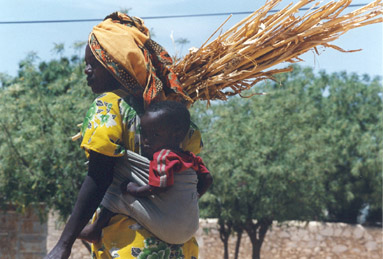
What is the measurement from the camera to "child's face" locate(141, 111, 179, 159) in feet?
7.90

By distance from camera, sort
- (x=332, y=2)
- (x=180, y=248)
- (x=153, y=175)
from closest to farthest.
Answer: (x=153, y=175)
(x=180, y=248)
(x=332, y=2)

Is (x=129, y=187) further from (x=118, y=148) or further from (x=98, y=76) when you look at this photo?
(x=98, y=76)

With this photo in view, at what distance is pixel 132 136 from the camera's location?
251cm

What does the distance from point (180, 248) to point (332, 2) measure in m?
1.31

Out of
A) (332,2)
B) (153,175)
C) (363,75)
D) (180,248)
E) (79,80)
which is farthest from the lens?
(363,75)

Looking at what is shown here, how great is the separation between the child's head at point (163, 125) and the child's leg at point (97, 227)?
308 millimetres

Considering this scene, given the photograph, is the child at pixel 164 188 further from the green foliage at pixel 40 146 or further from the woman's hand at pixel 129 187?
the green foliage at pixel 40 146

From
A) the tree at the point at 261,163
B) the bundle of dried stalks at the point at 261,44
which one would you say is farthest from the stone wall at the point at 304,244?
the bundle of dried stalks at the point at 261,44

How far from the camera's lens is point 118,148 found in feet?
7.92

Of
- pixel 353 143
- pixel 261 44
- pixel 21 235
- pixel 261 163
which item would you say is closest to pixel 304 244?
pixel 353 143

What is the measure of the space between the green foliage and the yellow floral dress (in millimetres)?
7563

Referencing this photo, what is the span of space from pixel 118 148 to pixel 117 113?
0.15 metres

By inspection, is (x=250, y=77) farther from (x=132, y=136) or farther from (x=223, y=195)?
(x=223, y=195)

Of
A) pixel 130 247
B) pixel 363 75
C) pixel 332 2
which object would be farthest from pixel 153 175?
pixel 363 75
